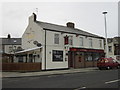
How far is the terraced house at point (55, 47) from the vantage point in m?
28.0

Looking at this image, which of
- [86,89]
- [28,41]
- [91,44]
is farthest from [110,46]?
[86,89]

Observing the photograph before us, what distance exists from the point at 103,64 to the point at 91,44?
293 inches

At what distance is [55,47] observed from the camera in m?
29.2

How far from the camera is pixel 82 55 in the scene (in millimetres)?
33344

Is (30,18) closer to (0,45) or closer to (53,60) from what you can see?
(53,60)

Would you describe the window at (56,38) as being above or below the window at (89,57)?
above

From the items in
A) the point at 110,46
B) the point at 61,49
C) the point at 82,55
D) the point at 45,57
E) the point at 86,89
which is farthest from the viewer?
the point at 110,46

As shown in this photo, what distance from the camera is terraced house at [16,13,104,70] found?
28.0 metres

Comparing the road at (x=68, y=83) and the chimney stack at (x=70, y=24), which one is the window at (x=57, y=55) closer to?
the chimney stack at (x=70, y=24)

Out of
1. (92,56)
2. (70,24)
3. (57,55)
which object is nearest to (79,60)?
(92,56)

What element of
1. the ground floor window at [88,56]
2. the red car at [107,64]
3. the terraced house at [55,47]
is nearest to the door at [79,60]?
the terraced house at [55,47]

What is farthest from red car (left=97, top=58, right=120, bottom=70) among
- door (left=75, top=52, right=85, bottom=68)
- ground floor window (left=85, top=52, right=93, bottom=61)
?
ground floor window (left=85, top=52, right=93, bottom=61)

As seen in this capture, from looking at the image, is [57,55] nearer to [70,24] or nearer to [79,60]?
[79,60]

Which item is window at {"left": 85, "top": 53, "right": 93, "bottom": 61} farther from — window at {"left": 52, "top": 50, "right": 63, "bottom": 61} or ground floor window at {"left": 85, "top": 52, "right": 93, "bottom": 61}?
window at {"left": 52, "top": 50, "right": 63, "bottom": 61}
